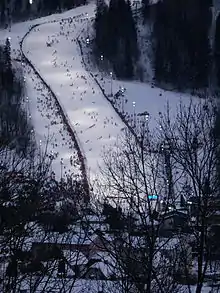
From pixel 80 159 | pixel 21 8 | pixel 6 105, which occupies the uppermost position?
pixel 21 8

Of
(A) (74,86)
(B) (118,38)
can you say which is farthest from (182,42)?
(A) (74,86)

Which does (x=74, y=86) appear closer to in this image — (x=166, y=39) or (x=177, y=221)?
(x=166, y=39)

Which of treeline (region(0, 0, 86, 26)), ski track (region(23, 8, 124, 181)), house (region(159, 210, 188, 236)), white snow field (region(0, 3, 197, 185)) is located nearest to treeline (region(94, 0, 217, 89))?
white snow field (region(0, 3, 197, 185))

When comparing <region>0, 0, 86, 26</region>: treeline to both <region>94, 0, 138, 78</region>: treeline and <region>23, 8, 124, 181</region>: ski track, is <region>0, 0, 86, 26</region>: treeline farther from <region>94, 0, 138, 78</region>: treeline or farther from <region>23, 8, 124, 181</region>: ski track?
<region>94, 0, 138, 78</region>: treeline

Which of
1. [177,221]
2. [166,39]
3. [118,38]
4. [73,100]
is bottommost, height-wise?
[177,221]

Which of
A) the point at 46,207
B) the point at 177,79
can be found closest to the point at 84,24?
the point at 177,79

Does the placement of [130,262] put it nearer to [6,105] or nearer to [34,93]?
[6,105]
